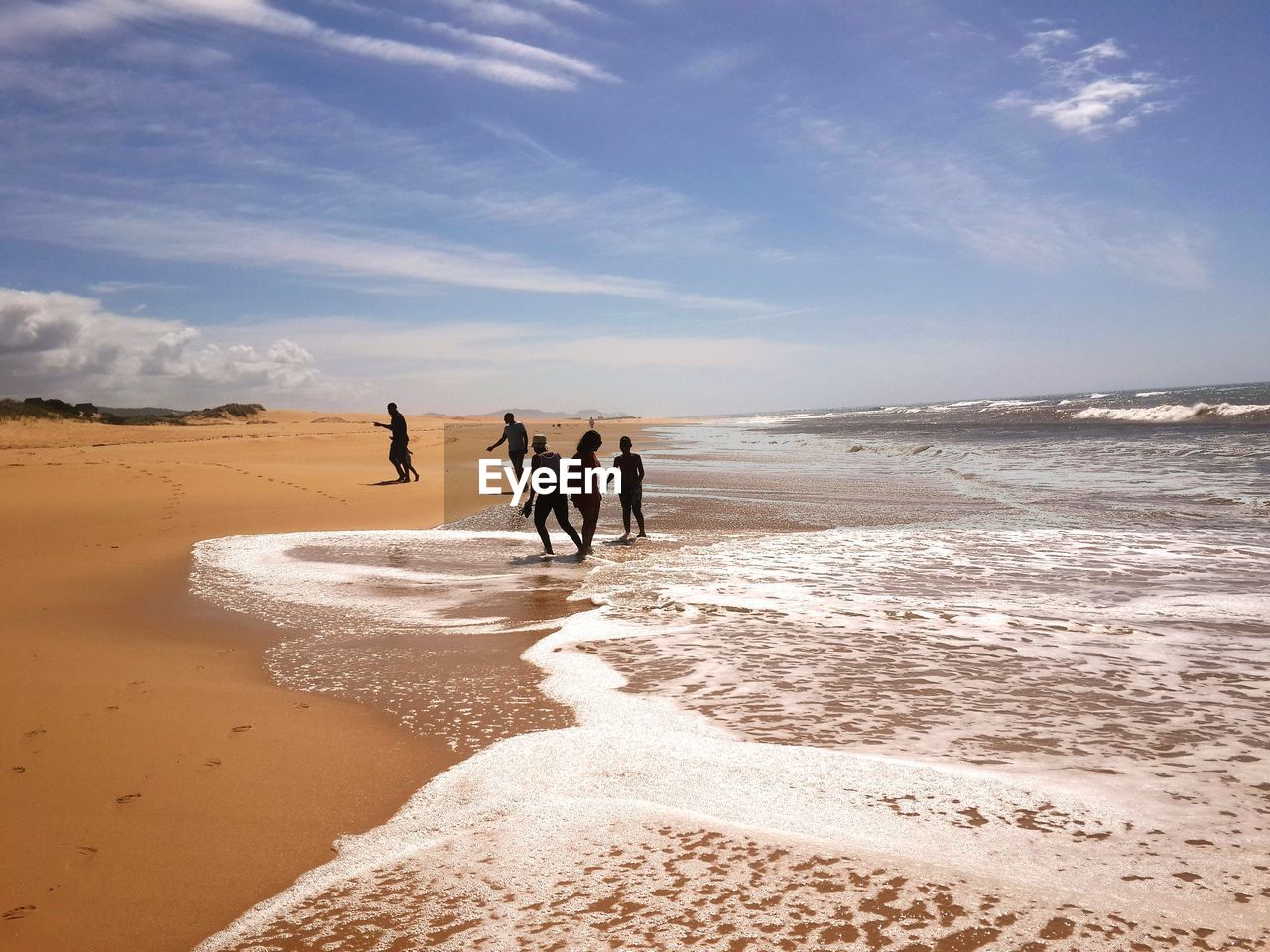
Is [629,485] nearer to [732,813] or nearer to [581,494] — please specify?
[581,494]

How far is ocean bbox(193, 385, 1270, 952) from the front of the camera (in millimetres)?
3154

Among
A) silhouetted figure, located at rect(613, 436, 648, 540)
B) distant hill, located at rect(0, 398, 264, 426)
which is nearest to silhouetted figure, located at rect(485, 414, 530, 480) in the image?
silhouetted figure, located at rect(613, 436, 648, 540)

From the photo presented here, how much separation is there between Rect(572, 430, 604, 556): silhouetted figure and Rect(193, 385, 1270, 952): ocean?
923 millimetres

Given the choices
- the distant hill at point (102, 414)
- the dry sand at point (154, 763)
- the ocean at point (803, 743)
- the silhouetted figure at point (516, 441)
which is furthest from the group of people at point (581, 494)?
the distant hill at point (102, 414)

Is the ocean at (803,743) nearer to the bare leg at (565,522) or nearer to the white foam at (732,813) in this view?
the white foam at (732,813)

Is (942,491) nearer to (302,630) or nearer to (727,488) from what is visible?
(727,488)

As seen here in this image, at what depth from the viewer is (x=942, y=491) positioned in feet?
64.8

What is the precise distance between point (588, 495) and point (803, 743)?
7.83 m

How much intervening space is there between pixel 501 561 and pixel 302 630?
4134 mm

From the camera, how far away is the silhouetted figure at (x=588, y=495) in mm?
12312

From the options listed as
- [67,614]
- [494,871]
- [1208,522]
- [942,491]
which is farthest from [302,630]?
[942,491]

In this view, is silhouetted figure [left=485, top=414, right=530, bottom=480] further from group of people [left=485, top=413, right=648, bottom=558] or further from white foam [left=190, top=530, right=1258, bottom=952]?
white foam [left=190, top=530, right=1258, bottom=952]

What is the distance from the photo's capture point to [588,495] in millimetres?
12359

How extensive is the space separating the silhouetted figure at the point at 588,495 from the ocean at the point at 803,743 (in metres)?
0.92
